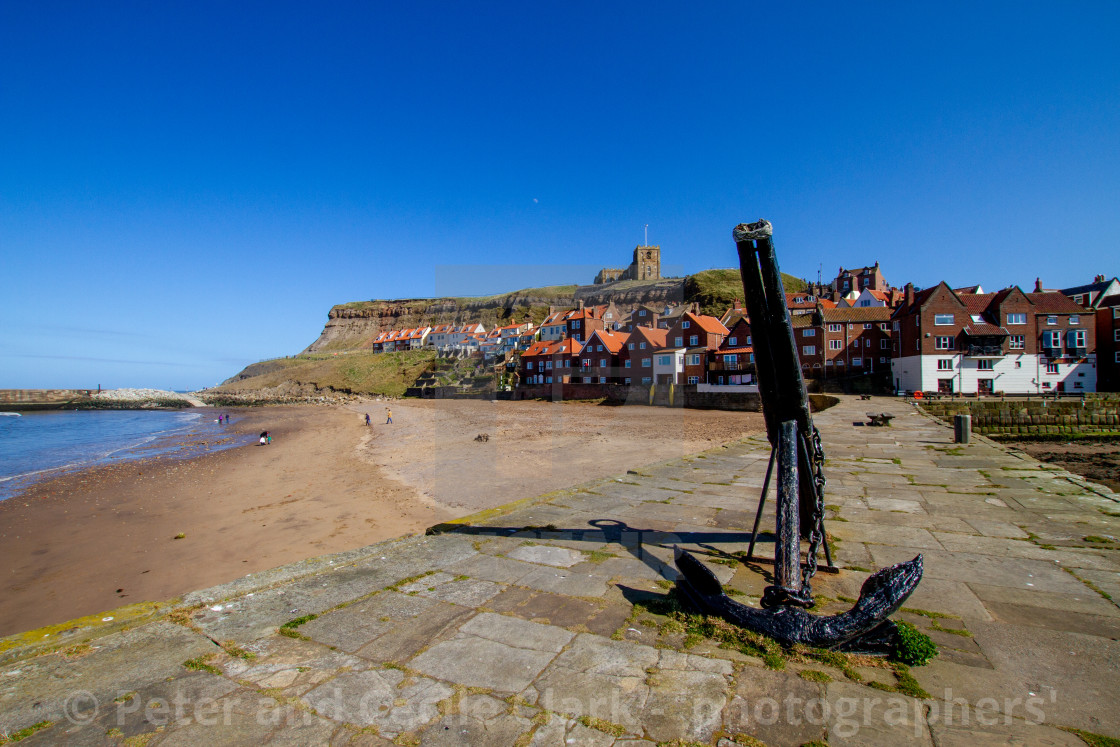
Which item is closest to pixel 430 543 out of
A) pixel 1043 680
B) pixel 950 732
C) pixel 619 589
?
pixel 619 589

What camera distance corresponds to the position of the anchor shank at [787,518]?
3.98m

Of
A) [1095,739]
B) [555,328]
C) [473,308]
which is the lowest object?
[1095,739]

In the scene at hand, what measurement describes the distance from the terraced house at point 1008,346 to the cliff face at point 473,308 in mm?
70444

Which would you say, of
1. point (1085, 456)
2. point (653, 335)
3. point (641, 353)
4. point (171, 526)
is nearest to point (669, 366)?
point (641, 353)

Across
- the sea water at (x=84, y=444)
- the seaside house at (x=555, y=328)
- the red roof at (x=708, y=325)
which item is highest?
the seaside house at (x=555, y=328)

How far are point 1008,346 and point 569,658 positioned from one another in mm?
55162

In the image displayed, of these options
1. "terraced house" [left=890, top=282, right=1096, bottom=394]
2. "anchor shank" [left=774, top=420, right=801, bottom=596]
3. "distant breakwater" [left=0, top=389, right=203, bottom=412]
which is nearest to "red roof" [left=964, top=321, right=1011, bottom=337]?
"terraced house" [left=890, top=282, right=1096, bottom=394]

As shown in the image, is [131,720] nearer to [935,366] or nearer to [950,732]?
[950,732]

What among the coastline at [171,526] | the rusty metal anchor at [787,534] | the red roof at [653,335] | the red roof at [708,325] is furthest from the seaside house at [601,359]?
the rusty metal anchor at [787,534]

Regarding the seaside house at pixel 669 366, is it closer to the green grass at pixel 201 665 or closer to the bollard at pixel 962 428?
the bollard at pixel 962 428

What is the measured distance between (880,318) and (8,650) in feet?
196

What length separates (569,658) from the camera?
3.38 m

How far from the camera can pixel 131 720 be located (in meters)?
2.74

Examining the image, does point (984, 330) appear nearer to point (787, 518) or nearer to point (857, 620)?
point (787, 518)
